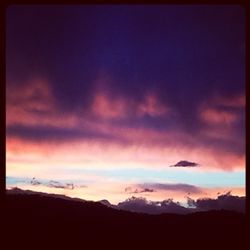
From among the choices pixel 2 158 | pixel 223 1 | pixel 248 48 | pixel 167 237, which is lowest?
pixel 167 237

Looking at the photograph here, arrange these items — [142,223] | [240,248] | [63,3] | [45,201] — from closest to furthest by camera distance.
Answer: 1. [240,248]
2. [63,3]
3. [142,223]
4. [45,201]

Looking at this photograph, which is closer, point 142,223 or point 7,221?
point 7,221

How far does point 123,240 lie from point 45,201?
2763 millimetres

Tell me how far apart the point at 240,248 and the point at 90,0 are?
113 inches

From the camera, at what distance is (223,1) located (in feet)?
15.7

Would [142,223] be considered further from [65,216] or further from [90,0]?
[90,0]

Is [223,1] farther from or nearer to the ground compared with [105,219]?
farther from the ground

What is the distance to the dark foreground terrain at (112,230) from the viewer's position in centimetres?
518

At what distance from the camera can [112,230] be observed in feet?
21.7

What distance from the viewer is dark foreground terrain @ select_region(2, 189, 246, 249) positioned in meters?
5.18

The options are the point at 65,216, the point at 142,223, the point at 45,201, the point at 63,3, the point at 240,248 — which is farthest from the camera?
the point at 45,201

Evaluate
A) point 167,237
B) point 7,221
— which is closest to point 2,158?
point 7,221

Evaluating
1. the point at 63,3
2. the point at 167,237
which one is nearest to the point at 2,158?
the point at 63,3

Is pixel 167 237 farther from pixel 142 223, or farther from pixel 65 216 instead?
pixel 65 216
